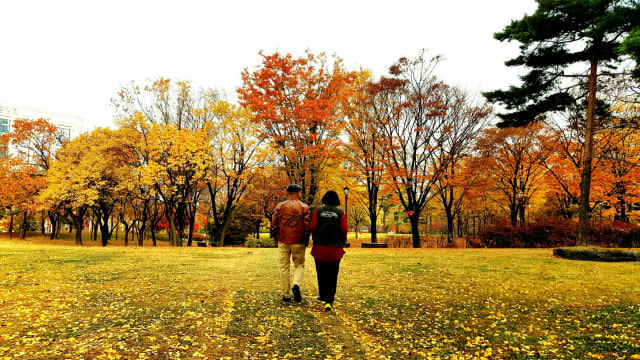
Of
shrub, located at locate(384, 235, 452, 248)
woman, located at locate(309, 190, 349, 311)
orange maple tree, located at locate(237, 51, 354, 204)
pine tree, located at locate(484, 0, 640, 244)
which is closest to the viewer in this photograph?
woman, located at locate(309, 190, 349, 311)

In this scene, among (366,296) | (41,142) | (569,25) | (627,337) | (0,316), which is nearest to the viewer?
(627,337)

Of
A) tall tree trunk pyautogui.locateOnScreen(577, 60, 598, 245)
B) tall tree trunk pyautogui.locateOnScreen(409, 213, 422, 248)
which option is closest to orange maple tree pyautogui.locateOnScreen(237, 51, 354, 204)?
tall tree trunk pyautogui.locateOnScreen(409, 213, 422, 248)

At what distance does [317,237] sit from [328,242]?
19 cm

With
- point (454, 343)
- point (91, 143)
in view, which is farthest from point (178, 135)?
point (454, 343)

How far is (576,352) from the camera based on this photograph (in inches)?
142

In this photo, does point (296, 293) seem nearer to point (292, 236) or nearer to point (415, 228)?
point (292, 236)

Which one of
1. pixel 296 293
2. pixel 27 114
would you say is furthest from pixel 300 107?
pixel 27 114

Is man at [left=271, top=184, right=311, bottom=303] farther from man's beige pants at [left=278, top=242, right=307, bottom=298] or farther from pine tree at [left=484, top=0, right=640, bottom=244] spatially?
pine tree at [left=484, top=0, right=640, bottom=244]

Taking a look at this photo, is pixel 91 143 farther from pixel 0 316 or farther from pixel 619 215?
pixel 619 215

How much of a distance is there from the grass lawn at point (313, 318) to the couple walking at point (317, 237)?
1.30ft

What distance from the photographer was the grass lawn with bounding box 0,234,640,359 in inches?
144

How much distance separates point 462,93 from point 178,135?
1742 centimetres

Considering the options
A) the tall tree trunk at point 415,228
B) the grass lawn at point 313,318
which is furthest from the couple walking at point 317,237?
the tall tree trunk at point 415,228

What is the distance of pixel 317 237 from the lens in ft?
17.5
